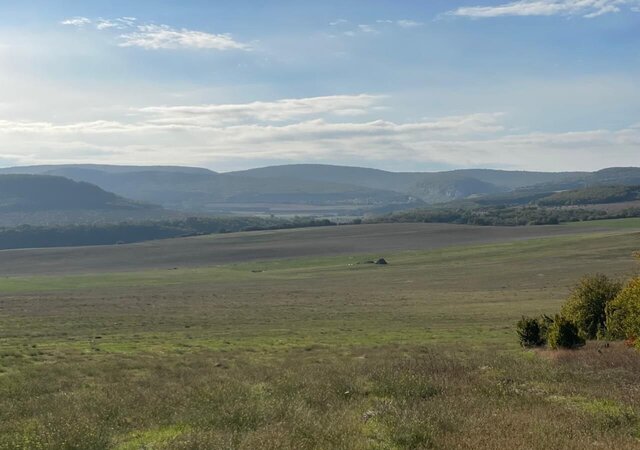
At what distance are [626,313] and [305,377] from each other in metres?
14.0

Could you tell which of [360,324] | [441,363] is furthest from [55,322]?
[441,363]

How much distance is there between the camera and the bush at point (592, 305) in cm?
2658

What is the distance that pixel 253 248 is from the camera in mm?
129875

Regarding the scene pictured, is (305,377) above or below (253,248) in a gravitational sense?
above

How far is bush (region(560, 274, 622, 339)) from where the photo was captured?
26.6 m

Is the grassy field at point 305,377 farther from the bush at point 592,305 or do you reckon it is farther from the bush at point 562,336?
the bush at point 592,305

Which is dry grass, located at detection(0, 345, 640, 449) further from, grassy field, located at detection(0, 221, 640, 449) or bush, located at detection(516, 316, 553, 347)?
bush, located at detection(516, 316, 553, 347)

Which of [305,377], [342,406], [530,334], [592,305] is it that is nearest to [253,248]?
[592,305]

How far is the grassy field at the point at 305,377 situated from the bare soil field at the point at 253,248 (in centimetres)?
5892

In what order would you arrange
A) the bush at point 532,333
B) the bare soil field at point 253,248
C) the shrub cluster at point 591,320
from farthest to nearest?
the bare soil field at point 253,248 < the bush at point 532,333 < the shrub cluster at point 591,320

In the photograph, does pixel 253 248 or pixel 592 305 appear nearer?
pixel 592 305

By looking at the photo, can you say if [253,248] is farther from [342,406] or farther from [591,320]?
[342,406]

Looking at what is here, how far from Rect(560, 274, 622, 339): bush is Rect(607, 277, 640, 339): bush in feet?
5.81

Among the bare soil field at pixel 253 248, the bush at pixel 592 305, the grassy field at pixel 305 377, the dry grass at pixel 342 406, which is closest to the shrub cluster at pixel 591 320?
the bush at pixel 592 305
